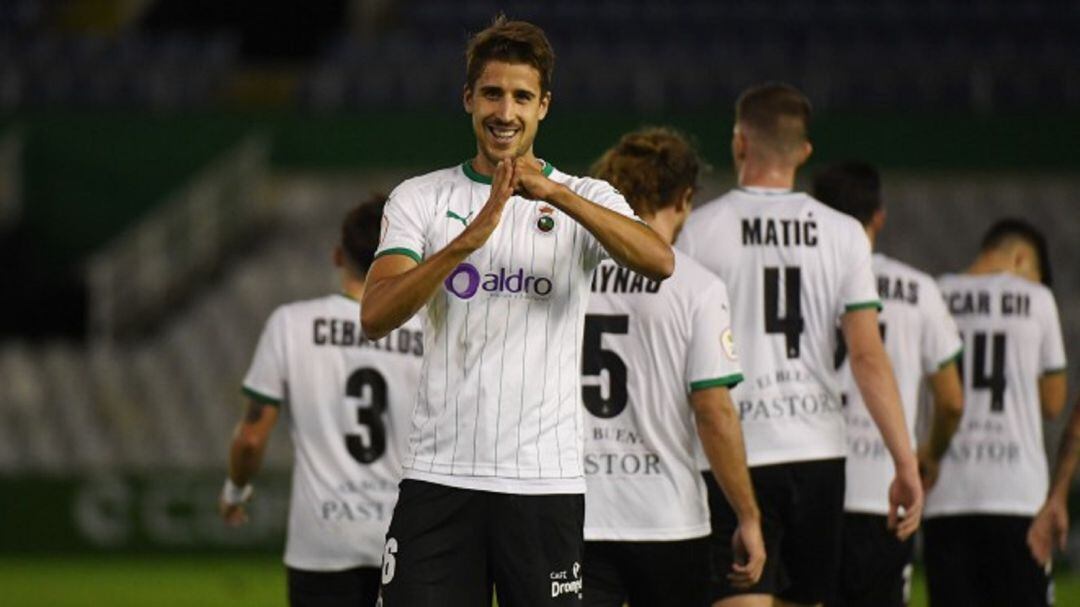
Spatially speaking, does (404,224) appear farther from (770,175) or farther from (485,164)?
(770,175)

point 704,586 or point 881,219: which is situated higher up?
point 881,219

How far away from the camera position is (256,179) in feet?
69.8

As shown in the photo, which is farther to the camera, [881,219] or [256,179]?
[256,179]

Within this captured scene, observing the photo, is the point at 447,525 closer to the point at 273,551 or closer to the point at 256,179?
the point at 273,551

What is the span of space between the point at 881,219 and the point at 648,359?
1.86m

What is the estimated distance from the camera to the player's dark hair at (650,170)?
6.56 metres

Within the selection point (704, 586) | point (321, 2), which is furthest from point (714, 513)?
point (321, 2)

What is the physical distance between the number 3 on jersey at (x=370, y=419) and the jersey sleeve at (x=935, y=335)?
2.14 m

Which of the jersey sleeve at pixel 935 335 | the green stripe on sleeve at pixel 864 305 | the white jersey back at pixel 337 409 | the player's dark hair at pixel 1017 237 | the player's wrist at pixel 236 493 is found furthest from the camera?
the player's dark hair at pixel 1017 237

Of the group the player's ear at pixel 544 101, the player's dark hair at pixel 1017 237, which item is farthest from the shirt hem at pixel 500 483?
the player's dark hair at pixel 1017 237

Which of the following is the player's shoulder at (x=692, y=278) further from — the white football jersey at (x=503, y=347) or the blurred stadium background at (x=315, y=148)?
the blurred stadium background at (x=315, y=148)

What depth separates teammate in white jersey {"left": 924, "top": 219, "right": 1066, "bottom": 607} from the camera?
27.8 ft

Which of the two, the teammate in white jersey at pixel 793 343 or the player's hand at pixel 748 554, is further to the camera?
the teammate in white jersey at pixel 793 343

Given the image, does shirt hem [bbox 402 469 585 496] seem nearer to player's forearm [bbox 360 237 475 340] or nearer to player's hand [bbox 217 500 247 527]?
player's forearm [bbox 360 237 475 340]
